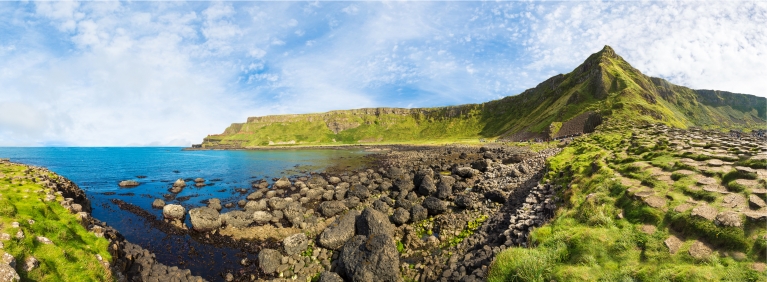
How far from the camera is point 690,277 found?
7551 mm

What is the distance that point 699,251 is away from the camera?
28.0 feet

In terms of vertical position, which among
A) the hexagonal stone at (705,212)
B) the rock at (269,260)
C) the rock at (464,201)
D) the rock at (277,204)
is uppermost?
the hexagonal stone at (705,212)

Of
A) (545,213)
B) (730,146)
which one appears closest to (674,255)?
(545,213)

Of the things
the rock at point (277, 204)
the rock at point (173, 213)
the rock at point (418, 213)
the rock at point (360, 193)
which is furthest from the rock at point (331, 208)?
the rock at point (173, 213)

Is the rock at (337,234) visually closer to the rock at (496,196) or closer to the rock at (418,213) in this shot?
the rock at (418,213)

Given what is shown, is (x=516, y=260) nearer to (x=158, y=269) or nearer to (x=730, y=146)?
(x=730, y=146)

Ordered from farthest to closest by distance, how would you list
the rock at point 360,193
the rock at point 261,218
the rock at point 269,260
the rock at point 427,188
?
the rock at point 360,193 → the rock at point 427,188 → the rock at point 261,218 → the rock at point 269,260

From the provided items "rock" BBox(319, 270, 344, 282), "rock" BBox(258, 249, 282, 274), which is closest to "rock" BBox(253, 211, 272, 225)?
"rock" BBox(258, 249, 282, 274)

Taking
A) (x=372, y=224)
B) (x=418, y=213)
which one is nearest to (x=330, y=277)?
(x=372, y=224)

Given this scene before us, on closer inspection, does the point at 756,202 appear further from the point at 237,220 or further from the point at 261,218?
the point at 237,220

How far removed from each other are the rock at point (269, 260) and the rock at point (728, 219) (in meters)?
20.3

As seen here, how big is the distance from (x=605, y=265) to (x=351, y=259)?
12015 mm

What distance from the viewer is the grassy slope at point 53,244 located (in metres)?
11.0

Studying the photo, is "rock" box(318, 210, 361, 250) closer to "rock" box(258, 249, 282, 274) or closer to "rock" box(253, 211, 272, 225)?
"rock" box(258, 249, 282, 274)
